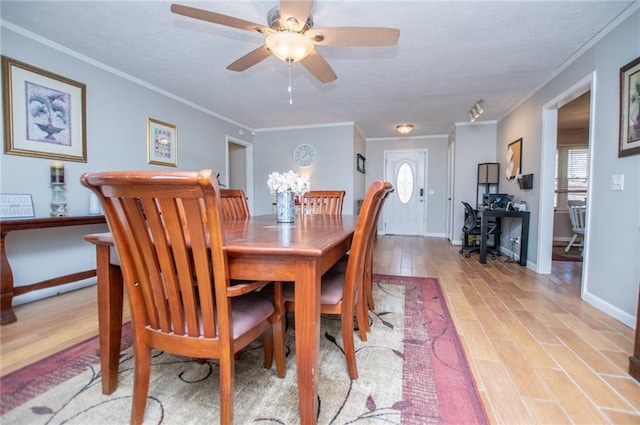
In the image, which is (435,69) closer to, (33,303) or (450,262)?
(450,262)

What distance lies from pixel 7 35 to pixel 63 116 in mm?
658

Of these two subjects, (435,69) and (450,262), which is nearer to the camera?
(435,69)

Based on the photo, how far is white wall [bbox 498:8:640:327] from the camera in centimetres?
200

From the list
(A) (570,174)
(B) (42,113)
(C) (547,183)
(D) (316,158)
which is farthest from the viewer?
(A) (570,174)

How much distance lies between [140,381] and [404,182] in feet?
21.1

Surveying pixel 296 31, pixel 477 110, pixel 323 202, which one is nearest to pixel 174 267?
pixel 296 31

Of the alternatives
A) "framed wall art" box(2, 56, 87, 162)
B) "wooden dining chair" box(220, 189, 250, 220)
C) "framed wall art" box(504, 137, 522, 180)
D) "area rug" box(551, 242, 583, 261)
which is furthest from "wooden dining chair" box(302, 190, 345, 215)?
"area rug" box(551, 242, 583, 261)

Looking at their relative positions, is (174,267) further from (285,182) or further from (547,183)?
(547,183)

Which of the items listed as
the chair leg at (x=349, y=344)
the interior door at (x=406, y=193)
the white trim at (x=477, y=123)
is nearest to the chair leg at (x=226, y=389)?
the chair leg at (x=349, y=344)

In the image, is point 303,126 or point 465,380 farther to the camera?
point 303,126

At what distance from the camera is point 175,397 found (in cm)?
126

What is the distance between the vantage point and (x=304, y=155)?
221 inches

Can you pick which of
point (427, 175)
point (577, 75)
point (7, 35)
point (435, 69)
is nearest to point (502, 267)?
point (577, 75)

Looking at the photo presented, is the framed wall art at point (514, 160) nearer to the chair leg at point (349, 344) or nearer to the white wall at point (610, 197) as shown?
the white wall at point (610, 197)
